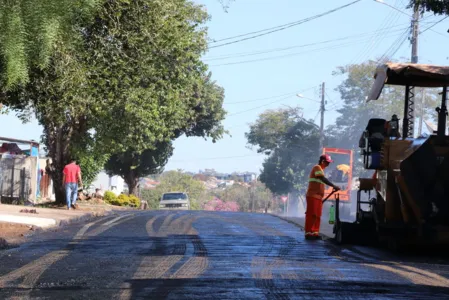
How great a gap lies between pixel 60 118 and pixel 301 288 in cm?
1411

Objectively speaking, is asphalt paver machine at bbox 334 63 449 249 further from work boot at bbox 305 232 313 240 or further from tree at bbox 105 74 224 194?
tree at bbox 105 74 224 194

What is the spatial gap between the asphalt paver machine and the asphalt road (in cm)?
52

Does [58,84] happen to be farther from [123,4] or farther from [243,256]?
[243,256]

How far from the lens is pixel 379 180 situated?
51.9ft

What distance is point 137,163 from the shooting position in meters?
57.9

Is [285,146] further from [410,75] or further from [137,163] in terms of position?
[410,75]

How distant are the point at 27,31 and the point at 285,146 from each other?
69654mm

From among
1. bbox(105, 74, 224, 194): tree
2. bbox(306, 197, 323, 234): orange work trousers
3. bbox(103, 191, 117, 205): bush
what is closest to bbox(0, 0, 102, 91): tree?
bbox(306, 197, 323, 234): orange work trousers

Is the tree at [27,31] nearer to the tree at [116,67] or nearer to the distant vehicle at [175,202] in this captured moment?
the tree at [116,67]

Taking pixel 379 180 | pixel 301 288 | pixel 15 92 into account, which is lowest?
pixel 301 288

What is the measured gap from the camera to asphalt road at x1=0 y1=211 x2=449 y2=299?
31.0 feet

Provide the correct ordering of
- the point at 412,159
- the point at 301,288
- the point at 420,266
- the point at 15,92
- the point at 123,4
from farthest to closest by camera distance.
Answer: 1. the point at 123,4
2. the point at 15,92
3. the point at 412,159
4. the point at 420,266
5. the point at 301,288

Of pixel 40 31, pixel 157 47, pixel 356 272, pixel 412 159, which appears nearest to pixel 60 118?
pixel 157 47

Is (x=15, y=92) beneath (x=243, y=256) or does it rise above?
above
